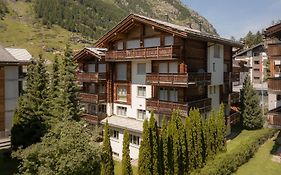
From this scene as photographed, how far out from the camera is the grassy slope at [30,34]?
408 ft

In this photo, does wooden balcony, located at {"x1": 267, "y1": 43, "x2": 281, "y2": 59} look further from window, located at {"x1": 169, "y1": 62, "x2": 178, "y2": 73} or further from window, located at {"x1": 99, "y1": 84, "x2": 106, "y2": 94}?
window, located at {"x1": 99, "y1": 84, "x2": 106, "y2": 94}

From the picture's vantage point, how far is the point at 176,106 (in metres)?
29.8

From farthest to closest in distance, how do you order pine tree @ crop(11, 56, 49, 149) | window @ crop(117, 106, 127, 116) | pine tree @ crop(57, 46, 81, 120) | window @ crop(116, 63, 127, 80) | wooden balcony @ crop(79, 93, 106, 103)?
1. wooden balcony @ crop(79, 93, 106, 103)
2. window @ crop(117, 106, 127, 116)
3. window @ crop(116, 63, 127, 80)
4. pine tree @ crop(57, 46, 81, 120)
5. pine tree @ crop(11, 56, 49, 149)

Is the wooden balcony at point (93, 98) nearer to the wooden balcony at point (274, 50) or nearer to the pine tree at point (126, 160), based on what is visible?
the pine tree at point (126, 160)

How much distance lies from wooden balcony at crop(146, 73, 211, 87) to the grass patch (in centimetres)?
1545

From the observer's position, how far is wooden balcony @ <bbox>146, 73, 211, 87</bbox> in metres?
28.8

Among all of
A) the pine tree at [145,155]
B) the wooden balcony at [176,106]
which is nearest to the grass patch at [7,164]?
the pine tree at [145,155]

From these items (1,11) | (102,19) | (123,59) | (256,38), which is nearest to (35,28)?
(1,11)

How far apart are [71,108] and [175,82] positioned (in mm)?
10618

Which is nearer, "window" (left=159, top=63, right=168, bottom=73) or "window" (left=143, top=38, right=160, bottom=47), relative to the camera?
"window" (left=159, top=63, right=168, bottom=73)

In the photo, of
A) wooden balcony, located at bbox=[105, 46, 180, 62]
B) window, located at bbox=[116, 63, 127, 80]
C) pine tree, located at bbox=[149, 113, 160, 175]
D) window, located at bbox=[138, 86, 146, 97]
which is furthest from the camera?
window, located at bbox=[116, 63, 127, 80]

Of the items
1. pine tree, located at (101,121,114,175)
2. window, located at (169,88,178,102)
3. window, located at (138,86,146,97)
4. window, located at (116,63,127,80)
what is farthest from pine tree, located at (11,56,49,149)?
window, located at (169,88,178,102)

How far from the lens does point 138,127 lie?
3259cm

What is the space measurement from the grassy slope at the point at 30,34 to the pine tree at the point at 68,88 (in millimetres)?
87871
